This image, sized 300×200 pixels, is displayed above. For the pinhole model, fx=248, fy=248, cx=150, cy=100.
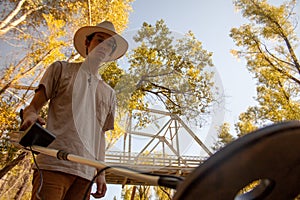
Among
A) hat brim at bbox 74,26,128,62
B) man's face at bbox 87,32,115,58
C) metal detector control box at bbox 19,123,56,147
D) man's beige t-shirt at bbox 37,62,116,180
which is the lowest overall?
metal detector control box at bbox 19,123,56,147

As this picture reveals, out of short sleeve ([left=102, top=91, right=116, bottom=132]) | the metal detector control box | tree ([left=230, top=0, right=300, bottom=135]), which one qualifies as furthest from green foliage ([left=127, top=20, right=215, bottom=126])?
tree ([left=230, top=0, right=300, bottom=135])

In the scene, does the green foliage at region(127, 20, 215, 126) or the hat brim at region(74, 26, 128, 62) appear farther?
the green foliage at region(127, 20, 215, 126)

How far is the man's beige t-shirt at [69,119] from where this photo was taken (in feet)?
2.94

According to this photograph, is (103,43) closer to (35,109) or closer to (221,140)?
(35,109)

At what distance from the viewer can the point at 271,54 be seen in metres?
6.07

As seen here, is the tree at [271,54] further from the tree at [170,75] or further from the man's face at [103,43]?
the man's face at [103,43]

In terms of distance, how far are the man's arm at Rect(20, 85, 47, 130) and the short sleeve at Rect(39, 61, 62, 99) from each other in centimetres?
2

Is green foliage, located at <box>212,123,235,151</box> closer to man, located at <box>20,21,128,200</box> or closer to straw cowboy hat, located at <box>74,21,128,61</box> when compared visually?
man, located at <box>20,21,128,200</box>

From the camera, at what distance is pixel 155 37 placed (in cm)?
169

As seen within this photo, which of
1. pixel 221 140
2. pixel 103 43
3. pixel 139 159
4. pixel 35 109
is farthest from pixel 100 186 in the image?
pixel 221 140

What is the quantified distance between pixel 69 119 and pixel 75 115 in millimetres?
30

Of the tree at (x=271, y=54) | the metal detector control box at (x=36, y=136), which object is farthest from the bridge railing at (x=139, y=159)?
the tree at (x=271, y=54)

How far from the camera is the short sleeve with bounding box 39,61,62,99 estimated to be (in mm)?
960

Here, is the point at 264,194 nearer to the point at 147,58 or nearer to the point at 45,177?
the point at 45,177
